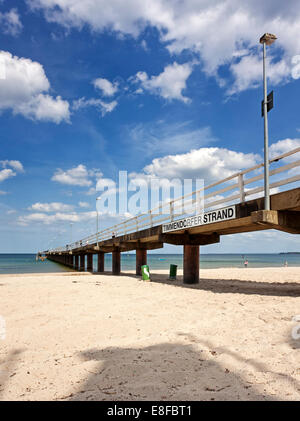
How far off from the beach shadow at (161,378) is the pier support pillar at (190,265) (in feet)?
33.1

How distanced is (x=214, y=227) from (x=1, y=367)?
9.57m

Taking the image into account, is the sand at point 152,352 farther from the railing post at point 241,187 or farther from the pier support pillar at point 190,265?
the pier support pillar at point 190,265

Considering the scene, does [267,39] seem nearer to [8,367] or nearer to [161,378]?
[161,378]

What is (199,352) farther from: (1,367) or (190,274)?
(190,274)

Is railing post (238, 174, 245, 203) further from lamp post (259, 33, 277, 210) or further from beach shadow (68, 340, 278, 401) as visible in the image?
beach shadow (68, 340, 278, 401)

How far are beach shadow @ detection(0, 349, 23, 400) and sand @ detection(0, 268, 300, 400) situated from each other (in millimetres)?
16

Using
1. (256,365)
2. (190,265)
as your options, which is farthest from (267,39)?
(190,265)

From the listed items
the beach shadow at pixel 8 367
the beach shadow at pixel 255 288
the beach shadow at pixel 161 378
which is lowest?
the beach shadow at pixel 255 288

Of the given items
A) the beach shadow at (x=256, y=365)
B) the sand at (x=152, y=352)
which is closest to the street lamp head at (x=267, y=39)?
the sand at (x=152, y=352)

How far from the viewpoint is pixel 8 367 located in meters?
4.34

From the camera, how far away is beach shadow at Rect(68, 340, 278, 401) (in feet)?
10.5

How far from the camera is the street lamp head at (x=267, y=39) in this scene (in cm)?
909
